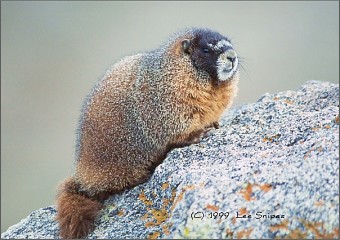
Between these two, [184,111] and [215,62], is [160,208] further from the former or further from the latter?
[215,62]

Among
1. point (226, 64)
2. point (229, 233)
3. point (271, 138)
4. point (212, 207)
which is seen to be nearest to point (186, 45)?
point (226, 64)

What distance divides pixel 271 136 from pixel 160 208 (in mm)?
1092

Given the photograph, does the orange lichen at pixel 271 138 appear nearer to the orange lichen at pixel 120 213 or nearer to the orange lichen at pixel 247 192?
the orange lichen at pixel 247 192

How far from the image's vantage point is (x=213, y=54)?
4.88 m

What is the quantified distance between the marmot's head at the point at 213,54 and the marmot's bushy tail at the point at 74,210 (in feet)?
5.27

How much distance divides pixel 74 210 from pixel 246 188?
168 cm

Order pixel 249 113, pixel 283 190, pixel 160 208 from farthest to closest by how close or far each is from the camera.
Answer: pixel 249 113, pixel 160 208, pixel 283 190

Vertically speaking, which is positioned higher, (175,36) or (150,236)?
(175,36)

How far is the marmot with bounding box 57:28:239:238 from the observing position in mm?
4566

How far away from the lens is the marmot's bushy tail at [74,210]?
4.03 m

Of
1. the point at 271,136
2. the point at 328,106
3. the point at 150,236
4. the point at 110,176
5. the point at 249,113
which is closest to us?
the point at 150,236

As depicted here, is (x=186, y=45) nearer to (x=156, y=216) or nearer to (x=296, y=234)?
(x=156, y=216)

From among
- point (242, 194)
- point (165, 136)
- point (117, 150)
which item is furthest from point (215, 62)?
point (242, 194)

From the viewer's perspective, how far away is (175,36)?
5297 mm
